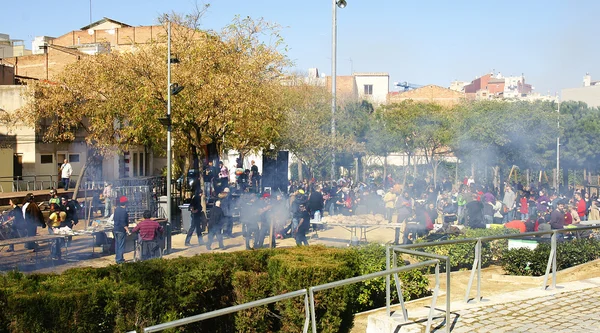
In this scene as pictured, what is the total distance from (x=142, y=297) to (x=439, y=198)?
1785cm

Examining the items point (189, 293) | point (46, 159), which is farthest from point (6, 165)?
point (189, 293)

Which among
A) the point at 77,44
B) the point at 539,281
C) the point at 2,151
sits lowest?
the point at 539,281

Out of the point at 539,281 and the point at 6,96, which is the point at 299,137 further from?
the point at 539,281

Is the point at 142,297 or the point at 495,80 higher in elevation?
the point at 495,80

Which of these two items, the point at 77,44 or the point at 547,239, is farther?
the point at 77,44

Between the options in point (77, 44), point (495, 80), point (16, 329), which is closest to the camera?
point (16, 329)

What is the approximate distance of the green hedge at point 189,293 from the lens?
19.0 ft

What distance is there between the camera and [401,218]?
1543 centimetres

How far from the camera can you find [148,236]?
42.6 ft

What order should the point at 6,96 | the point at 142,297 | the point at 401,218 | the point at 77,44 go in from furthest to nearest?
1. the point at 77,44
2. the point at 6,96
3. the point at 401,218
4. the point at 142,297

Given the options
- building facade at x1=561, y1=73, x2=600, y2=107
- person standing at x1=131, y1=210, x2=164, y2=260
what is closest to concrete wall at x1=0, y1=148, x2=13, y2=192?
person standing at x1=131, y1=210, x2=164, y2=260

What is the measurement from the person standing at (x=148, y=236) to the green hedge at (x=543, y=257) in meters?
6.96

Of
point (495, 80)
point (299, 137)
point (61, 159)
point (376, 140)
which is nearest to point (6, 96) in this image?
point (61, 159)

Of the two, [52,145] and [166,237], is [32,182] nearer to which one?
[52,145]
